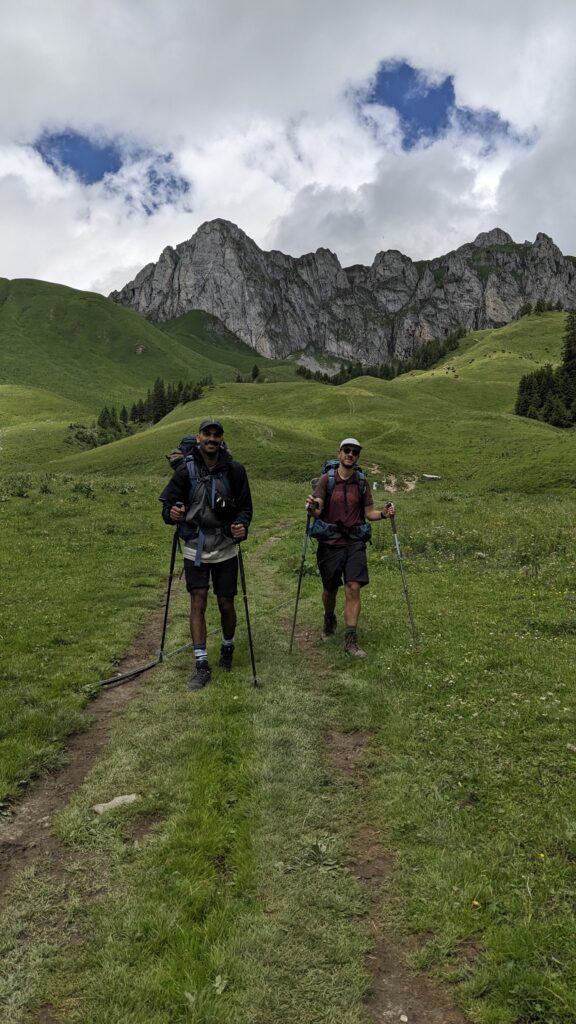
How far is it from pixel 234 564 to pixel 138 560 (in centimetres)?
1245

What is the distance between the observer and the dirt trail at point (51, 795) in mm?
6165

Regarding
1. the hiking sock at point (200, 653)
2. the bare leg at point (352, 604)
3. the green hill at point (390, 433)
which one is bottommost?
the hiking sock at point (200, 653)

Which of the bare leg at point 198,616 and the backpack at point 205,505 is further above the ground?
the backpack at point 205,505

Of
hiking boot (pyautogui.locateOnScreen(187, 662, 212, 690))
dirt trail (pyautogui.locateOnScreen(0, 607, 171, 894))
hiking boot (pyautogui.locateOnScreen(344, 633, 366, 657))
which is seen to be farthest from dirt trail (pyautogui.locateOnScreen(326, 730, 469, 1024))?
hiking boot (pyautogui.locateOnScreen(344, 633, 366, 657))

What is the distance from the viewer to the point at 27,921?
203 inches

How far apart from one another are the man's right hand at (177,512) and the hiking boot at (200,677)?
309 centimetres

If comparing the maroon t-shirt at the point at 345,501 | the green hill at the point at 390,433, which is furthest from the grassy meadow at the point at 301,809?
the green hill at the point at 390,433

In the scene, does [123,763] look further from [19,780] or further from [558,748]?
[558,748]

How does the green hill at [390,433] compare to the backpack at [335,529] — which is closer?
the backpack at [335,529]

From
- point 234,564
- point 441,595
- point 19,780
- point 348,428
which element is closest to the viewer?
point 19,780

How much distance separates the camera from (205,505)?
11.2 metres

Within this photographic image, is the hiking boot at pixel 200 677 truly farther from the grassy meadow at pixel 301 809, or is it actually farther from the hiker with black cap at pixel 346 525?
the hiker with black cap at pixel 346 525

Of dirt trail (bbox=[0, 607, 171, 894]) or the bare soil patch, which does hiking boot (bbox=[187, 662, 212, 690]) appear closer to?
dirt trail (bbox=[0, 607, 171, 894])

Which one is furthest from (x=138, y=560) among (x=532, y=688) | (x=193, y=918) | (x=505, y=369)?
(x=505, y=369)
